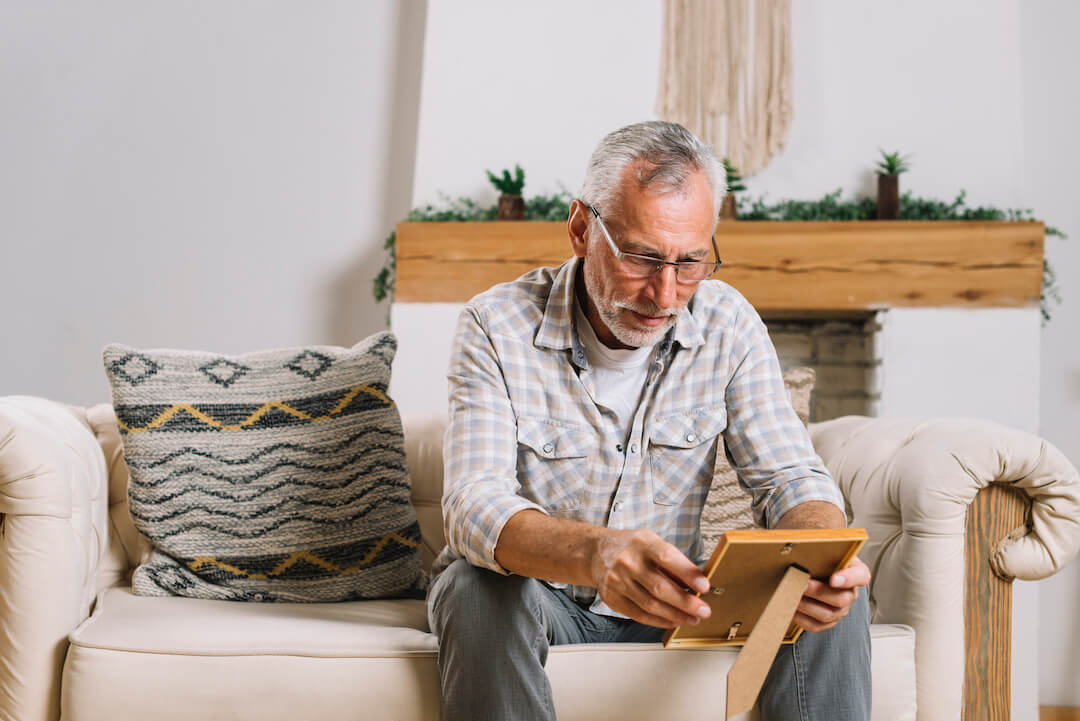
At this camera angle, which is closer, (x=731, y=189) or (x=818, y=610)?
(x=818, y=610)

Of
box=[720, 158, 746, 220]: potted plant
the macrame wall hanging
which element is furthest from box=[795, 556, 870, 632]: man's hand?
the macrame wall hanging

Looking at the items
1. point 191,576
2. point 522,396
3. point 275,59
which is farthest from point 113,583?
point 275,59

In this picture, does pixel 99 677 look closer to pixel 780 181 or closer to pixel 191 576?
pixel 191 576

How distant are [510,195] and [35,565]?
1.76 metres

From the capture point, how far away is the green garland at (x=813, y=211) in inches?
108

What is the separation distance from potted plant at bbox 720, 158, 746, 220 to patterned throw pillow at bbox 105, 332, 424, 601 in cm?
145

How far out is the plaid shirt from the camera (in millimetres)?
1288

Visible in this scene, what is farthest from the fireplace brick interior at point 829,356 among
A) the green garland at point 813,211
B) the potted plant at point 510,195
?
the potted plant at point 510,195

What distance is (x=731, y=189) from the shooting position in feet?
9.25

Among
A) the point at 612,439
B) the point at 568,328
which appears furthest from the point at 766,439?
the point at 568,328

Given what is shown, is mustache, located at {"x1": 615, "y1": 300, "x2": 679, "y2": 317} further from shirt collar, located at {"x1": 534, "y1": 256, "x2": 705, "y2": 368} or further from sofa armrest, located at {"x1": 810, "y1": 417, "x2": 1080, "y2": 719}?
sofa armrest, located at {"x1": 810, "y1": 417, "x2": 1080, "y2": 719}

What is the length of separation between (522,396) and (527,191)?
5.62 feet

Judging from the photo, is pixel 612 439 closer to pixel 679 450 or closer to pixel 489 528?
pixel 679 450

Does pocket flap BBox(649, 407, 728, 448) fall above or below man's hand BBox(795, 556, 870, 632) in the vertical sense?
above
